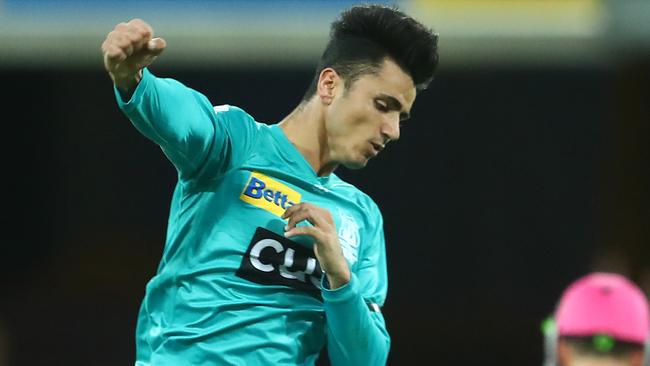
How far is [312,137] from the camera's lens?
137 inches

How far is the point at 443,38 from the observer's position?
27.2 feet

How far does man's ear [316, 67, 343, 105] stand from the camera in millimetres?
3479

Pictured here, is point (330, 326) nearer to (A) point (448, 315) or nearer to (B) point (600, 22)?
(B) point (600, 22)

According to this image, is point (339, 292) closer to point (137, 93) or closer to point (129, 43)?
point (137, 93)

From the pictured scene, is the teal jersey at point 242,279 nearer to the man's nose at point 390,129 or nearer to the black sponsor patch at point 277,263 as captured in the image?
the black sponsor patch at point 277,263

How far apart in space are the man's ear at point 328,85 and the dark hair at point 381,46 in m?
0.02

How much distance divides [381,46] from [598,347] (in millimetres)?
1122

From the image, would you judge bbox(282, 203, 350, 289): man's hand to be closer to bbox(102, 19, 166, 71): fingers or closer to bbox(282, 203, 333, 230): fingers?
bbox(282, 203, 333, 230): fingers

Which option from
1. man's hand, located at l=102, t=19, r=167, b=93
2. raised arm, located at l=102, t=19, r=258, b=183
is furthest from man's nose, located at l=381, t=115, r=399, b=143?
man's hand, located at l=102, t=19, r=167, b=93

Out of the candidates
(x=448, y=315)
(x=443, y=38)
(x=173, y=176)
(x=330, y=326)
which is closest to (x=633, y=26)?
(x=443, y=38)

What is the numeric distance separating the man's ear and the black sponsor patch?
1.46 feet

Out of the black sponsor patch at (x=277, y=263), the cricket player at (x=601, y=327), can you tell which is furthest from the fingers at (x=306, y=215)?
the cricket player at (x=601, y=327)

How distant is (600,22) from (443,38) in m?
1.04

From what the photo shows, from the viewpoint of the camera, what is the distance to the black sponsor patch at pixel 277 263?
3262mm
